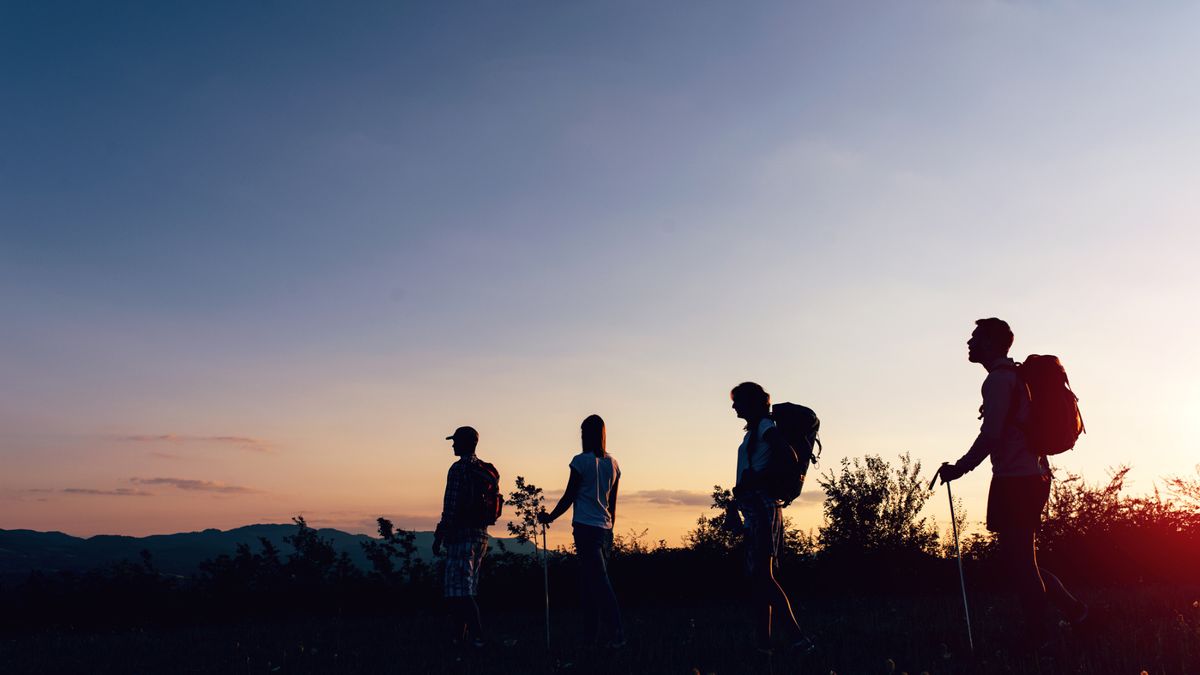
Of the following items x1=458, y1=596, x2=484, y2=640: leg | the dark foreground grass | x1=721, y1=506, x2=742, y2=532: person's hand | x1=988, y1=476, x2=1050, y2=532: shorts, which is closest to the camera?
the dark foreground grass

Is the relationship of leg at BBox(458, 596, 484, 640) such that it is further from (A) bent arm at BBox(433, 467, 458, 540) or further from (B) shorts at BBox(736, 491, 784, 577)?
(B) shorts at BBox(736, 491, 784, 577)

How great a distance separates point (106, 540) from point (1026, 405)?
153 metres

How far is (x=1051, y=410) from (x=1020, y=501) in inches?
28.7

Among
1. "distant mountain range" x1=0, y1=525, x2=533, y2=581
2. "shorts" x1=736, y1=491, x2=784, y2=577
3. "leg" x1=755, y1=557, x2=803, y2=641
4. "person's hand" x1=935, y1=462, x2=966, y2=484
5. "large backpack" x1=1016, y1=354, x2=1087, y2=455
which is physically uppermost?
"large backpack" x1=1016, y1=354, x2=1087, y2=455

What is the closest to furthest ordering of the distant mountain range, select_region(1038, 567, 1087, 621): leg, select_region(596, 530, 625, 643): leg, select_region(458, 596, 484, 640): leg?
select_region(1038, 567, 1087, 621): leg
select_region(596, 530, 625, 643): leg
select_region(458, 596, 484, 640): leg
the distant mountain range

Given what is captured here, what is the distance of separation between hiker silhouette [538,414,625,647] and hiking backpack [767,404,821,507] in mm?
2150

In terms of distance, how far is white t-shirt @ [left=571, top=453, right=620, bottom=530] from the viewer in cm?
892

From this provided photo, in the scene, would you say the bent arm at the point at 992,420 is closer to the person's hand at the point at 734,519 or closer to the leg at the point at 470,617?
the person's hand at the point at 734,519

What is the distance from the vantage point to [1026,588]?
6.46 metres

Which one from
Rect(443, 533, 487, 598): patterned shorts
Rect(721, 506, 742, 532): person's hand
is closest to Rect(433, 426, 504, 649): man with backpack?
Rect(443, 533, 487, 598): patterned shorts

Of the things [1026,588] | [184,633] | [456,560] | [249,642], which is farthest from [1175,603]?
[184,633]

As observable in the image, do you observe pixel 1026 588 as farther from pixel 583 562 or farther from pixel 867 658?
pixel 583 562

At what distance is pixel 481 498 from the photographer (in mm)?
9625

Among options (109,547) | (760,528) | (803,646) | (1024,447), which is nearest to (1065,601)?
(1024,447)
